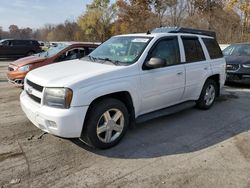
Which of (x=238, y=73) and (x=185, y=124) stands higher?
(x=238, y=73)

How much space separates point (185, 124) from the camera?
5.28m

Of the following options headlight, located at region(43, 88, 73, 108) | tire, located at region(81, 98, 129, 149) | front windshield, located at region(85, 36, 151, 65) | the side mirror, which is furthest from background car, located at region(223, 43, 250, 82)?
headlight, located at region(43, 88, 73, 108)

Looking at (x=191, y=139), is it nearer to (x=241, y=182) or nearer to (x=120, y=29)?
(x=241, y=182)

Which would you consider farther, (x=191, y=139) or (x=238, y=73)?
(x=238, y=73)

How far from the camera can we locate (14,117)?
5.48m

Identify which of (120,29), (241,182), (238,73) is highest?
(120,29)

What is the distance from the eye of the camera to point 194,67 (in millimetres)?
5512

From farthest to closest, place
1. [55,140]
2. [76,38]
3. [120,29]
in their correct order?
[76,38]
[120,29]
[55,140]

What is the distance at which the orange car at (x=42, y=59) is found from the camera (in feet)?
24.9

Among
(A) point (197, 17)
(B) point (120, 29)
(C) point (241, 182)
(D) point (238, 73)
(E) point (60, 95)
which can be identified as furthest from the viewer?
(B) point (120, 29)

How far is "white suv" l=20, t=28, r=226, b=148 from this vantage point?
3.64 m

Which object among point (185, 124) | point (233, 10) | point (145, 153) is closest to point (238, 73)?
point (185, 124)

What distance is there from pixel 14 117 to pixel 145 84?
2886mm

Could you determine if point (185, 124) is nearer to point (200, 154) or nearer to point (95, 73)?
point (200, 154)
